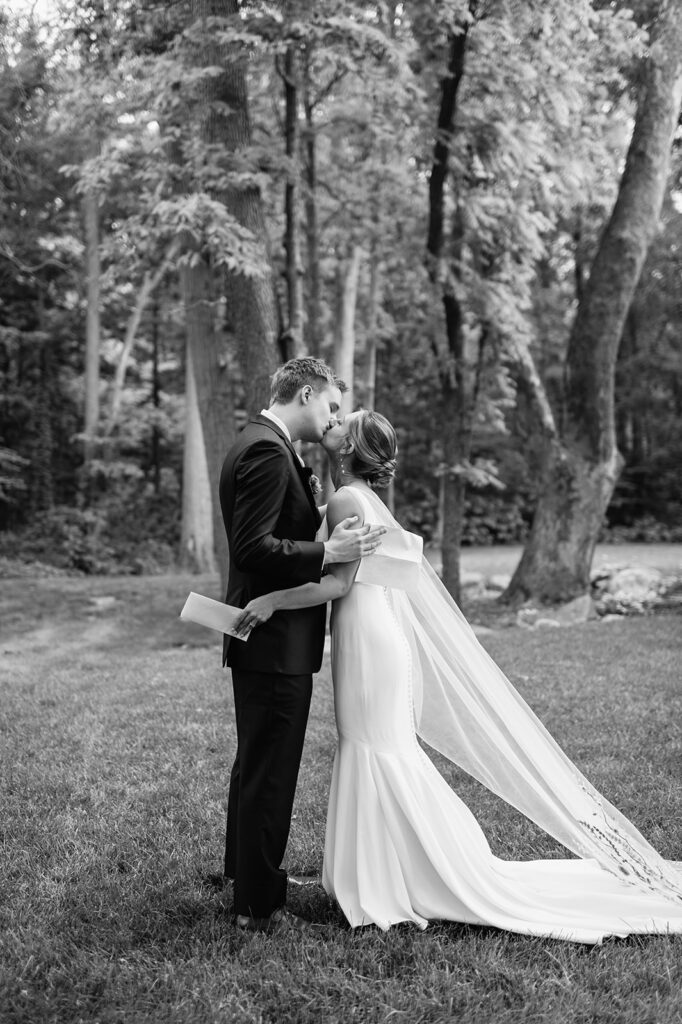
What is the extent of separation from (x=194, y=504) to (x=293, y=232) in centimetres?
956

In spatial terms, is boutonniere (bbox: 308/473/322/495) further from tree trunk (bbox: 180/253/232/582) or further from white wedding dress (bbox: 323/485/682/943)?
tree trunk (bbox: 180/253/232/582)

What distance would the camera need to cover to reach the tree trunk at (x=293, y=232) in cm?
880

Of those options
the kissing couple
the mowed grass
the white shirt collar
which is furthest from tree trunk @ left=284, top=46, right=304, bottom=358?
the white shirt collar

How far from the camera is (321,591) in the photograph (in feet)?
11.1

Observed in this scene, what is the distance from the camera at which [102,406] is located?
23.4 metres

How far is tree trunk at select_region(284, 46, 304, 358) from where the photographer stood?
8.80 metres

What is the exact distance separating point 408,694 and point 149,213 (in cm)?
586

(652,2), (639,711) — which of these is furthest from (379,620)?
(652,2)

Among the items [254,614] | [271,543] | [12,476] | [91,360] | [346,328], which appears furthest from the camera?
[12,476]

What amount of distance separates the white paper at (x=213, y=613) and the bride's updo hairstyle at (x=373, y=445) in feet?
2.61

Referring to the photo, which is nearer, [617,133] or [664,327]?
[617,133]

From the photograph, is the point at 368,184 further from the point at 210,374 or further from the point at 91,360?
the point at 91,360

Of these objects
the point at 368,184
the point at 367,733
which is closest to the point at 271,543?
the point at 367,733

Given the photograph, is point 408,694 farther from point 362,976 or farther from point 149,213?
point 149,213
